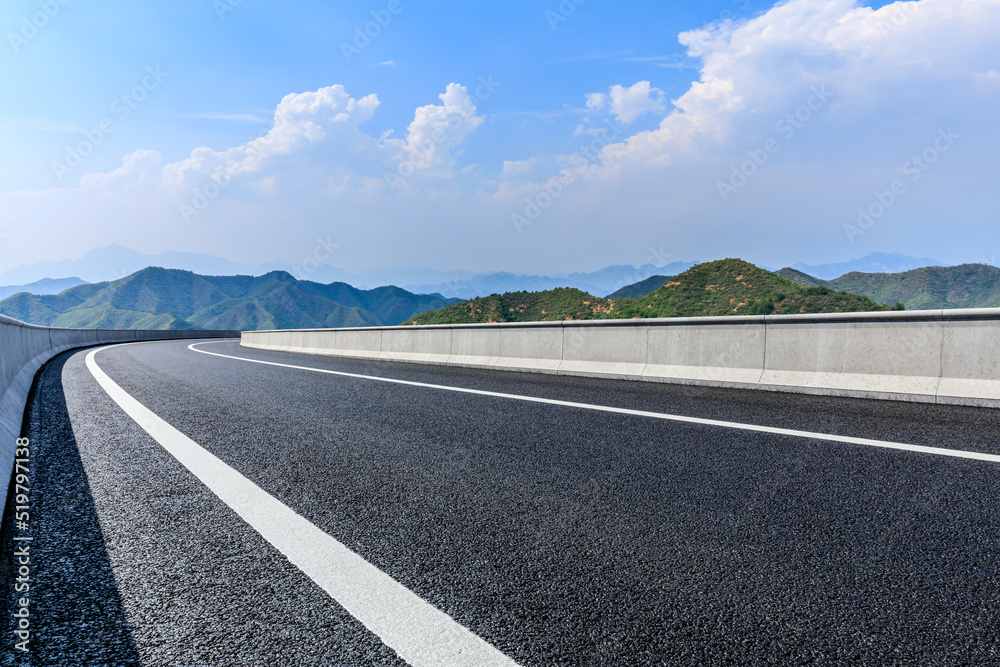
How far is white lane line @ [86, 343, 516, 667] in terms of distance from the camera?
6.47ft

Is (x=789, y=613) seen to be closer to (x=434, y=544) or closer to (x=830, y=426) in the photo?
(x=434, y=544)

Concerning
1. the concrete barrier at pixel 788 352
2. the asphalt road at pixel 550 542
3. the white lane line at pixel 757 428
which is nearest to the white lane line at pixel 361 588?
the asphalt road at pixel 550 542

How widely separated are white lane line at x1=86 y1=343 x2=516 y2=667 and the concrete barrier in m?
6.88

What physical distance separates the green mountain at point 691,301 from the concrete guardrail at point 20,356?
76498 millimetres

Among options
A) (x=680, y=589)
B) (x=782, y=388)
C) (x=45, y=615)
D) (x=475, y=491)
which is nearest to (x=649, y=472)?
(x=475, y=491)

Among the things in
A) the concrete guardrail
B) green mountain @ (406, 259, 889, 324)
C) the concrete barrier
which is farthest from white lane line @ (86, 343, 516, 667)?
green mountain @ (406, 259, 889, 324)

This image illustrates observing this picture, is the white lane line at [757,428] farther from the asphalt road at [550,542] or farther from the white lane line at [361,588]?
the white lane line at [361,588]

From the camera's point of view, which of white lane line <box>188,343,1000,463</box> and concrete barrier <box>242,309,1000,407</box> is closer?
white lane line <box>188,343,1000,463</box>

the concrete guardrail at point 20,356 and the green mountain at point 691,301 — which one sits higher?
the green mountain at point 691,301

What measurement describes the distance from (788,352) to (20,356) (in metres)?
14.1

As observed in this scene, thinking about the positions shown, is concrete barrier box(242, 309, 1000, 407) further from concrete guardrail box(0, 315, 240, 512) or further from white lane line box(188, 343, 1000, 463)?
concrete guardrail box(0, 315, 240, 512)

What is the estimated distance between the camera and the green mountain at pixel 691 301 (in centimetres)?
10169

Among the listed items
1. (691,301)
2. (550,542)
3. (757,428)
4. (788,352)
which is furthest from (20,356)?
(691,301)

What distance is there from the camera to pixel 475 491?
380cm
